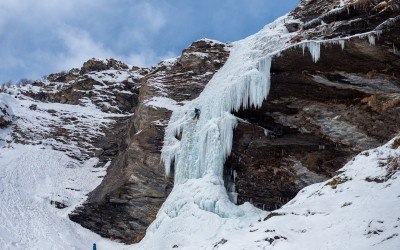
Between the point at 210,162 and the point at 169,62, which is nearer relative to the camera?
the point at 210,162

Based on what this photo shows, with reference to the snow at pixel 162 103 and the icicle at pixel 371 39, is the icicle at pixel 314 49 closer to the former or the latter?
the icicle at pixel 371 39

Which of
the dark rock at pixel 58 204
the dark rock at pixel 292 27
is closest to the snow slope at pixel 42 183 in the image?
the dark rock at pixel 58 204

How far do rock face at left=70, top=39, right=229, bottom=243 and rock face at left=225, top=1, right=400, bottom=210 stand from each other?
19.2ft

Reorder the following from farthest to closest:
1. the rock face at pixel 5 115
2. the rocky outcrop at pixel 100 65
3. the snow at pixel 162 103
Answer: the rocky outcrop at pixel 100 65 < the rock face at pixel 5 115 < the snow at pixel 162 103

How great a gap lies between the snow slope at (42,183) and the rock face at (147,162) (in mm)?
1438

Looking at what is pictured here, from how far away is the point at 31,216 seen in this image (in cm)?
1641

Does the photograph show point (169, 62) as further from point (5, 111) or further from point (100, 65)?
point (100, 65)

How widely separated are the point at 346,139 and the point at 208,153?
22.3ft

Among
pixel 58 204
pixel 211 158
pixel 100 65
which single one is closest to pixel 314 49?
pixel 211 158

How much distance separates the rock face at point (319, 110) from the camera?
9688 millimetres

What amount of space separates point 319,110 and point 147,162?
10880mm

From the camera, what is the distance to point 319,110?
38.3ft

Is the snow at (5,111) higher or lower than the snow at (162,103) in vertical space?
higher

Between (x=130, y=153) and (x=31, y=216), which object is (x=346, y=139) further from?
(x=31, y=216)
